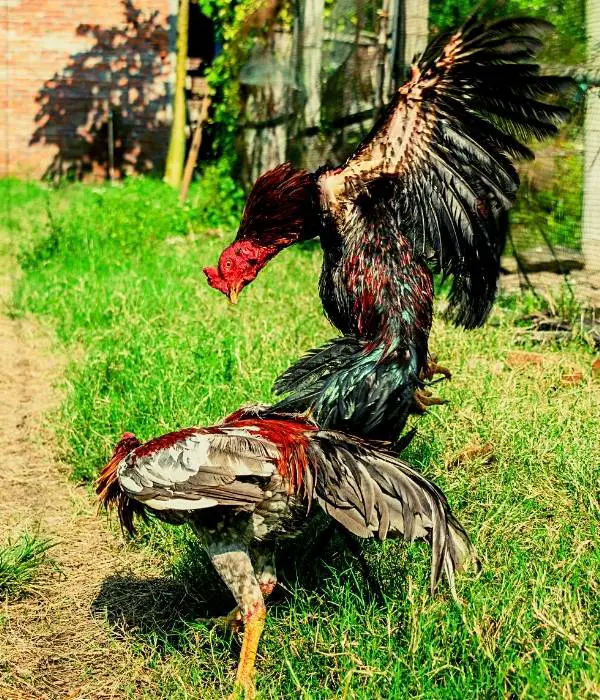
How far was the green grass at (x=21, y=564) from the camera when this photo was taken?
3549 millimetres

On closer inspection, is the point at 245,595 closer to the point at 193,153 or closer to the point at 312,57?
the point at 312,57

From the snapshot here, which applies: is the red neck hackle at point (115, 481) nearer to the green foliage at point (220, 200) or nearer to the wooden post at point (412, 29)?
the wooden post at point (412, 29)

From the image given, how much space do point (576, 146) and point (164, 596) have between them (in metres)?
4.05

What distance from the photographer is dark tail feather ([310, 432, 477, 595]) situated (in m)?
2.75

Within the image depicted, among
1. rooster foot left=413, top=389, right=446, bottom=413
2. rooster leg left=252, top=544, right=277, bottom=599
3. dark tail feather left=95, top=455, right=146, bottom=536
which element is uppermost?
rooster foot left=413, top=389, right=446, bottom=413

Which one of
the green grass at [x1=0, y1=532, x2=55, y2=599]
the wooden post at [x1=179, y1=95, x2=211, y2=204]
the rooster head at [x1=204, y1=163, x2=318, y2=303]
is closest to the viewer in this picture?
the rooster head at [x1=204, y1=163, x2=318, y2=303]

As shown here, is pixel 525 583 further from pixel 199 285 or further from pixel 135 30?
pixel 135 30

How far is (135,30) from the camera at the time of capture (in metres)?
15.4

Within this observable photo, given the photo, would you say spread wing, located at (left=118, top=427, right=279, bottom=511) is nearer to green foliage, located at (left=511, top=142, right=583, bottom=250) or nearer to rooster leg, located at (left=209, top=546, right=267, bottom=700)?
rooster leg, located at (left=209, top=546, right=267, bottom=700)

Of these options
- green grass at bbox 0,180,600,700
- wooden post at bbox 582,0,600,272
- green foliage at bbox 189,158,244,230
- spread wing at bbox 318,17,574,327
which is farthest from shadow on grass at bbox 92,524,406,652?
green foliage at bbox 189,158,244,230

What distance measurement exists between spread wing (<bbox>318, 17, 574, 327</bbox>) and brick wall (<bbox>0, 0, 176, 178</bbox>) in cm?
1309

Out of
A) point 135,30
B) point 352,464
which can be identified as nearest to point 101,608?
point 352,464

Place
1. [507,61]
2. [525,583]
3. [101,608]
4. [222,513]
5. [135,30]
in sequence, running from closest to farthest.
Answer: [222,513] < [525,583] < [507,61] < [101,608] < [135,30]

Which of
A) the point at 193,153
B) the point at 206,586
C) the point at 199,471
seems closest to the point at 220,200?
the point at 193,153
